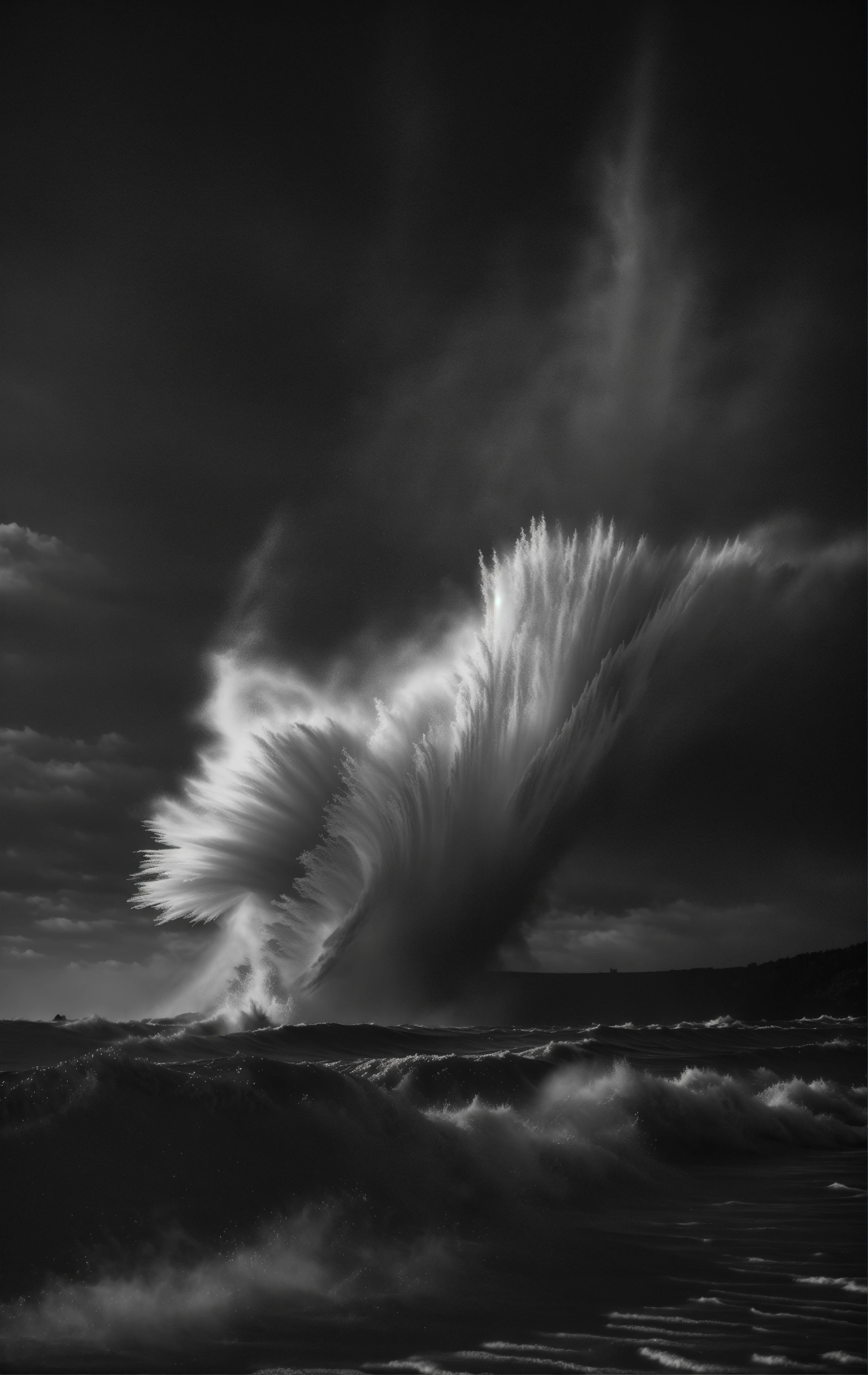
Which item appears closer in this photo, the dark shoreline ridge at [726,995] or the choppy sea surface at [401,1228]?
the choppy sea surface at [401,1228]

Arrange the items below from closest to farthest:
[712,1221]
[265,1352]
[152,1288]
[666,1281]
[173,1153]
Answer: [265,1352] → [152,1288] → [666,1281] → [173,1153] → [712,1221]

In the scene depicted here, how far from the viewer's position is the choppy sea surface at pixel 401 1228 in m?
6.63

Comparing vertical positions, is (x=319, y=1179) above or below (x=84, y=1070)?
below

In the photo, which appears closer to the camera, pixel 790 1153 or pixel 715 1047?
pixel 790 1153

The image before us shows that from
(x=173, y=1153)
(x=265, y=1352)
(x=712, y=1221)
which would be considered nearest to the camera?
(x=265, y=1352)

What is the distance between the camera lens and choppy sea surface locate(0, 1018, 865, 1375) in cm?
663

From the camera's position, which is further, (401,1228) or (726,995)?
(726,995)

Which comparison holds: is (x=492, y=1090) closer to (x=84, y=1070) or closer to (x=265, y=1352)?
(x=84, y=1070)

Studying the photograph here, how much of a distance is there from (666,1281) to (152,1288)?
4.11 meters

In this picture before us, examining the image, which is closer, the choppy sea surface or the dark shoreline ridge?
the choppy sea surface

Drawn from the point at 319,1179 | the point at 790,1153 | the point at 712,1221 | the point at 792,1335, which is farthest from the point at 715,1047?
the point at 792,1335

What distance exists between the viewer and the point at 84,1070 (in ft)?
33.6

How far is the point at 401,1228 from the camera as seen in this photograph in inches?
369

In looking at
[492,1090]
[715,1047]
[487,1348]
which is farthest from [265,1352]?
[715,1047]
